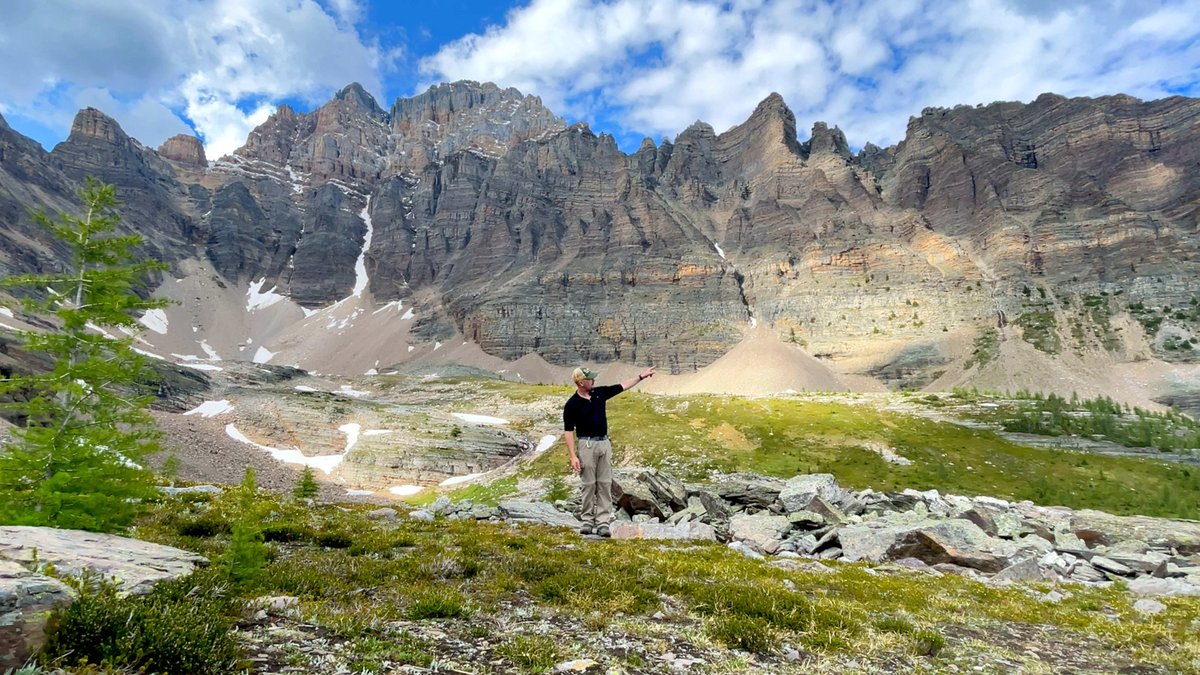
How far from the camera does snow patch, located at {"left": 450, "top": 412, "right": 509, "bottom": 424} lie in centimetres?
12805

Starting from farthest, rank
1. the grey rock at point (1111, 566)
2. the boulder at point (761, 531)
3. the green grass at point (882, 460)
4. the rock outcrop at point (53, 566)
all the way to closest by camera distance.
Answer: the green grass at point (882, 460), the grey rock at point (1111, 566), the boulder at point (761, 531), the rock outcrop at point (53, 566)

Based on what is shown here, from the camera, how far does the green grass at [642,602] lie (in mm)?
7398

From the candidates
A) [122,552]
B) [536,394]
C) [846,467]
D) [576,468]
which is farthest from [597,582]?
[536,394]

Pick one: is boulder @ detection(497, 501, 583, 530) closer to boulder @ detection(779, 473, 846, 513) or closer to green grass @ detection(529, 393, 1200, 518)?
boulder @ detection(779, 473, 846, 513)

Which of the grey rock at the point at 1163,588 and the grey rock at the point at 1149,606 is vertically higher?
the grey rock at the point at 1149,606

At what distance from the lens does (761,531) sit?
73.9 ft

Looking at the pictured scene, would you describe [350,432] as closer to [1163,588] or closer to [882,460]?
[882,460]

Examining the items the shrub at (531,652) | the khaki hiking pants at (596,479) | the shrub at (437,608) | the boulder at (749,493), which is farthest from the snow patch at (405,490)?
the shrub at (531,652)

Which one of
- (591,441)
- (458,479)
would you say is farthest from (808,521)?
(458,479)

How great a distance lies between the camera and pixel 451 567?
34.9 feet

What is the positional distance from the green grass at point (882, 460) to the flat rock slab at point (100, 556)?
2582 inches

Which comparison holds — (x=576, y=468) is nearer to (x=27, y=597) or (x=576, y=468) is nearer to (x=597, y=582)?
(x=597, y=582)

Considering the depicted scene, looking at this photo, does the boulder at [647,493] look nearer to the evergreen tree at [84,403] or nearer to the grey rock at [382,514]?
the grey rock at [382,514]

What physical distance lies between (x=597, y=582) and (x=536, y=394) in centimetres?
15846
